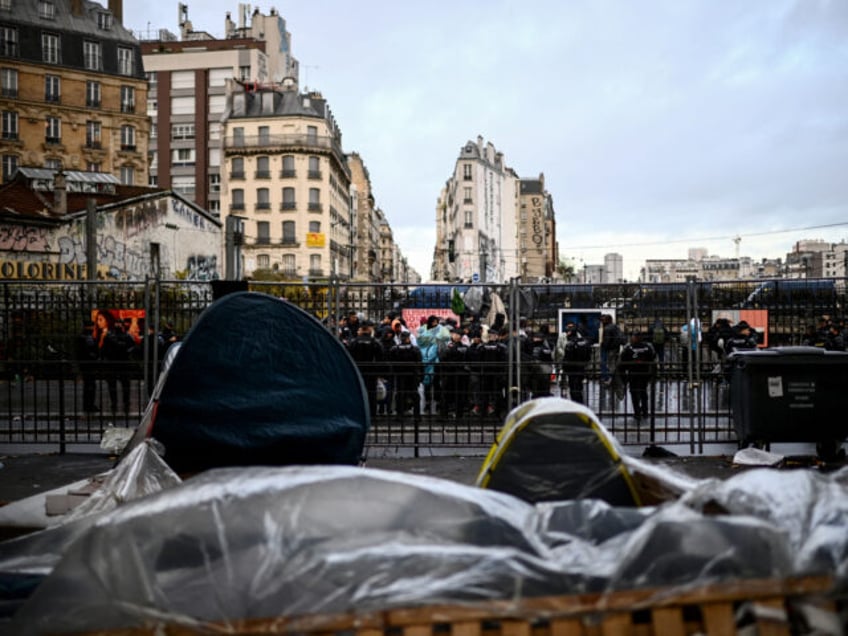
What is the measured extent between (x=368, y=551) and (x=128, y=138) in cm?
6101

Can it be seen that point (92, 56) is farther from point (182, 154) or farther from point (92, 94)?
point (182, 154)

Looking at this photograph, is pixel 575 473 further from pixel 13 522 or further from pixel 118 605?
pixel 13 522

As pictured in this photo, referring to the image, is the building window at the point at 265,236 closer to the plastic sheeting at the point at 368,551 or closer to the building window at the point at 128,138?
the building window at the point at 128,138

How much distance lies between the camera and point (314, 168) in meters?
76.0

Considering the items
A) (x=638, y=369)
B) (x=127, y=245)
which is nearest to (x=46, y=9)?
(x=127, y=245)

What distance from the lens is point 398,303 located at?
1154 centimetres

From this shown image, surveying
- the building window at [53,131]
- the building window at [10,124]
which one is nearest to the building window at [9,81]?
the building window at [10,124]

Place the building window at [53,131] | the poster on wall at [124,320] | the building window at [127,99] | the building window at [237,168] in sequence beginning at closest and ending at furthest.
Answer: the poster on wall at [124,320] < the building window at [53,131] < the building window at [127,99] < the building window at [237,168]

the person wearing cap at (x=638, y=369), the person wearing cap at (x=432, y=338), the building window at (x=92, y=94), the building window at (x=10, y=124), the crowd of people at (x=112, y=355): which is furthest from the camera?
the building window at (x=92, y=94)

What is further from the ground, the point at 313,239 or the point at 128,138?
the point at 128,138

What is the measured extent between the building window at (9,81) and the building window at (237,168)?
24.6 m

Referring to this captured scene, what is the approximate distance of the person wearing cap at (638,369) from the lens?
10.4 m

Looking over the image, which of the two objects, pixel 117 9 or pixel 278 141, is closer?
pixel 117 9

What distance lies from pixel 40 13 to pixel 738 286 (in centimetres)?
5970
